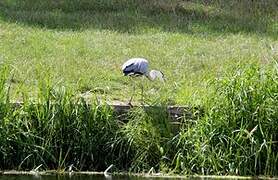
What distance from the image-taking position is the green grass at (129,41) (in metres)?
12.6

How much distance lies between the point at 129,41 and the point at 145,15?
10.5 feet

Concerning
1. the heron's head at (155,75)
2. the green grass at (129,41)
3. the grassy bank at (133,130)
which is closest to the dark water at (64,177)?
the grassy bank at (133,130)

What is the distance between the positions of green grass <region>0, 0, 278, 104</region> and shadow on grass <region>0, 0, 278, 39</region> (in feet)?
0.07

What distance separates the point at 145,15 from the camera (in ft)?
62.1

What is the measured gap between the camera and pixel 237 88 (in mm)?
10430

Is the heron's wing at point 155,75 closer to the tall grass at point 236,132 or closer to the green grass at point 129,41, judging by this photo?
the green grass at point 129,41

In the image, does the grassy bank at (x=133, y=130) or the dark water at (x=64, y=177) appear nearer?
the dark water at (x=64, y=177)

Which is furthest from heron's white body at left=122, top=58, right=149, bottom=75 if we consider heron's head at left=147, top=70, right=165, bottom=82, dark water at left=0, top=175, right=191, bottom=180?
dark water at left=0, top=175, right=191, bottom=180

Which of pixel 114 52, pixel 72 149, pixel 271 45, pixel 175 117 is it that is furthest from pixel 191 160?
pixel 271 45

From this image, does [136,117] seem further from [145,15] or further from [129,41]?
[145,15]

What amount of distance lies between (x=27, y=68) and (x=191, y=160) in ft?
13.5

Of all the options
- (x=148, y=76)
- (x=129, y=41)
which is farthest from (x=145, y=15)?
(x=148, y=76)

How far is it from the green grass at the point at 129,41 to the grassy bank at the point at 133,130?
0.47m

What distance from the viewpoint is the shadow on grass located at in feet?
57.2
